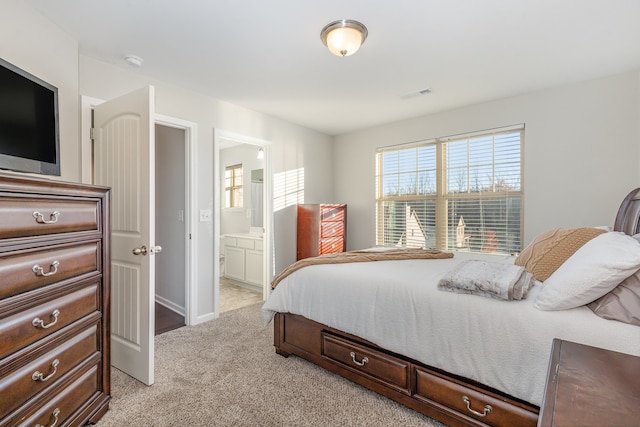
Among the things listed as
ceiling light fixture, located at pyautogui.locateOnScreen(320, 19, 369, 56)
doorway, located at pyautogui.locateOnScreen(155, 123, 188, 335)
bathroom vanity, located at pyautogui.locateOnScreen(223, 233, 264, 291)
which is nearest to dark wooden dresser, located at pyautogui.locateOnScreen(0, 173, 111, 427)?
doorway, located at pyautogui.locateOnScreen(155, 123, 188, 335)

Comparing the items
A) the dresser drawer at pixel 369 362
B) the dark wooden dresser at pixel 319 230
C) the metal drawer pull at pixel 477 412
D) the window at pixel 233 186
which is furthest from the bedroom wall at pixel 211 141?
the metal drawer pull at pixel 477 412

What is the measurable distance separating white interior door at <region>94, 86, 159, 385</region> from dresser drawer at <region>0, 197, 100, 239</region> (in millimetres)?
420

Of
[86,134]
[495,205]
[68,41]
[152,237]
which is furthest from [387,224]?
[68,41]

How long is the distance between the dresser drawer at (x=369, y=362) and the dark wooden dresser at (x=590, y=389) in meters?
1.08

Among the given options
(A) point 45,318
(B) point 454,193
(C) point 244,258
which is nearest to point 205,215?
(C) point 244,258

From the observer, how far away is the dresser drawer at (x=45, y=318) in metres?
1.18

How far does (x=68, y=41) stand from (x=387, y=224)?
396 centimetres

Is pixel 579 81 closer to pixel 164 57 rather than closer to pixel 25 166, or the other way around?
pixel 164 57

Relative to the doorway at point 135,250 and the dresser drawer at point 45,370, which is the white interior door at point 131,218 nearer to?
the doorway at point 135,250

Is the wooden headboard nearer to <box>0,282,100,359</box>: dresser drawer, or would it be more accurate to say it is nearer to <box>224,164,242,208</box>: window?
<box>0,282,100,359</box>: dresser drawer

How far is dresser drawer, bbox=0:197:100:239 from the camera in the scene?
3.86 feet

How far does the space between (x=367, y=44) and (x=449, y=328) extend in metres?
Result: 2.05

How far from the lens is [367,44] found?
7.69 ft

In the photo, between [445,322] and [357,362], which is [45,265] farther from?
[445,322]
